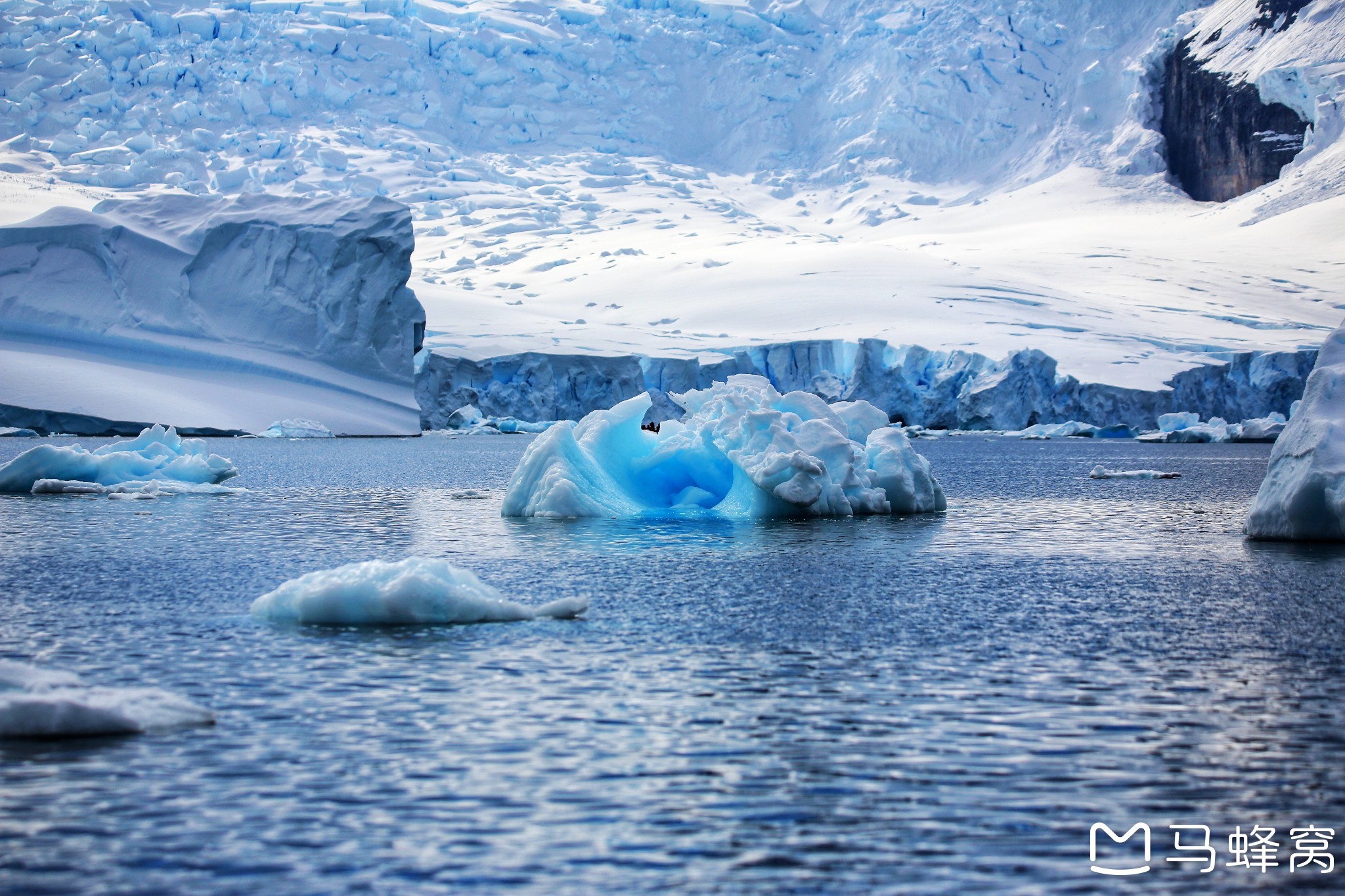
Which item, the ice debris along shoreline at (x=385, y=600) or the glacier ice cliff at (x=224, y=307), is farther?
the glacier ice cliff at (x=224, y=307)

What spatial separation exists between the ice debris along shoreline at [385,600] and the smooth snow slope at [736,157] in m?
34.1

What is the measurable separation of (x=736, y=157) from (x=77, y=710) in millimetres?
86144

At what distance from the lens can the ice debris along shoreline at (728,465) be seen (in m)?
14.8

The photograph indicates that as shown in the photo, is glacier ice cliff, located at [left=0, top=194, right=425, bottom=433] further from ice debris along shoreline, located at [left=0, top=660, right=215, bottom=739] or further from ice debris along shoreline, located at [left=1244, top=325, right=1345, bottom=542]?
ice debris along shoreline, located at [left=0, top=660, right=215, bottom=739]

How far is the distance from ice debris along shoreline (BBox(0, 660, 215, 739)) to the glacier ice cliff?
24.8 metres

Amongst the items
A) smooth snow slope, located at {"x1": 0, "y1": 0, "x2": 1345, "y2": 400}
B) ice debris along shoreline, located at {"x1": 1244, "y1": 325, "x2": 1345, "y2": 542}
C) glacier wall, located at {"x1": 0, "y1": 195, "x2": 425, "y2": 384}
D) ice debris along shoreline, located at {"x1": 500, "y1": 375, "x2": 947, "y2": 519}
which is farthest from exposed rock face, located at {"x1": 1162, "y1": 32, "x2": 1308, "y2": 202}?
ice debris along shoreline, located at {"x1": 1244, "y1": 325, "x2": 1345, "y2": 542}

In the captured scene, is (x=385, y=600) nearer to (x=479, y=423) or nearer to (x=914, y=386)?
(x=479, y=423)

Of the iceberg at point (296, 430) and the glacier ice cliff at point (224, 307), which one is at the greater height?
the glacier ice cliff at point (224, 307)

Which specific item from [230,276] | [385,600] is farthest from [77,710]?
[230,276]

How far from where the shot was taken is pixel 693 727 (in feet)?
17.4

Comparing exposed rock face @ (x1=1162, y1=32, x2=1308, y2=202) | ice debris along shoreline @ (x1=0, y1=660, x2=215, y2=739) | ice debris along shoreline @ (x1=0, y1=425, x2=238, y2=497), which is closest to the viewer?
ice debris along shoreline @ (x1=0, y1=660, x2=215, y2=739)

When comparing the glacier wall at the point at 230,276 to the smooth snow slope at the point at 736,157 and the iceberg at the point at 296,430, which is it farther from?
the smooth snow slope at the point at 736,157

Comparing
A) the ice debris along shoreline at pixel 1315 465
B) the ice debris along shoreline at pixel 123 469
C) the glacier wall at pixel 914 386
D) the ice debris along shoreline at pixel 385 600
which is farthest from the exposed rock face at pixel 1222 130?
the ice debris along shoreline at pixel 385 600

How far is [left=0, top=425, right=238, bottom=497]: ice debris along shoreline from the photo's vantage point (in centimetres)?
1800
